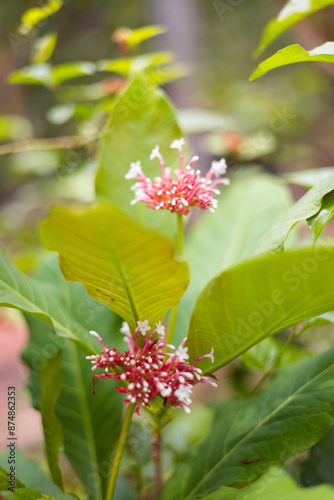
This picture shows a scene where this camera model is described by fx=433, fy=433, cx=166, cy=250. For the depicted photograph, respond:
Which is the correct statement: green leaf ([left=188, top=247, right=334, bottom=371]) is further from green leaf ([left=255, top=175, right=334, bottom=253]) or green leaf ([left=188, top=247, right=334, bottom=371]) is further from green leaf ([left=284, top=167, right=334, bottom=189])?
green leaf ([left=284, top=167, right=334, bottom=189])

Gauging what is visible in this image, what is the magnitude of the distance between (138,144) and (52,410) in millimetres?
410

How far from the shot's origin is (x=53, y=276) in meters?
0.82

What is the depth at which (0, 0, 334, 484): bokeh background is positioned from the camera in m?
1.29

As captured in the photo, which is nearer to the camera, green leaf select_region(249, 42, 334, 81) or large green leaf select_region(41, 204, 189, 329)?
large green leaf select_region(41, 204, 189, 329)

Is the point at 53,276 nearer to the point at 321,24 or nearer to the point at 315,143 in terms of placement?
the point at 321,24

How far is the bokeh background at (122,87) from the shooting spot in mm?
1288

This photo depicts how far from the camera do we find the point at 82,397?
75 centimetres

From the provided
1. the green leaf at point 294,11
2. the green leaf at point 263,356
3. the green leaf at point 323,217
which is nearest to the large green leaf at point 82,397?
the green leaf at point 263,356

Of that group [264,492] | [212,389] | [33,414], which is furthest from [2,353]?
[264,492]

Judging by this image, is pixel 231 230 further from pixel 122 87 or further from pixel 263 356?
pixel 122 87

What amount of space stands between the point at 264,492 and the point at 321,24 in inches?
59.1

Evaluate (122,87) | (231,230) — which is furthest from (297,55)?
(122,87)

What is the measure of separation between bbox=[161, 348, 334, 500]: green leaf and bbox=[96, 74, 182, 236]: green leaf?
0.28 meters

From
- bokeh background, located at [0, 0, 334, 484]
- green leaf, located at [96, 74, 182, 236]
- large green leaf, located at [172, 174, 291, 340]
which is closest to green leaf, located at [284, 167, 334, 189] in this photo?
large green leaf, located at [172, 174, 291, 340]
